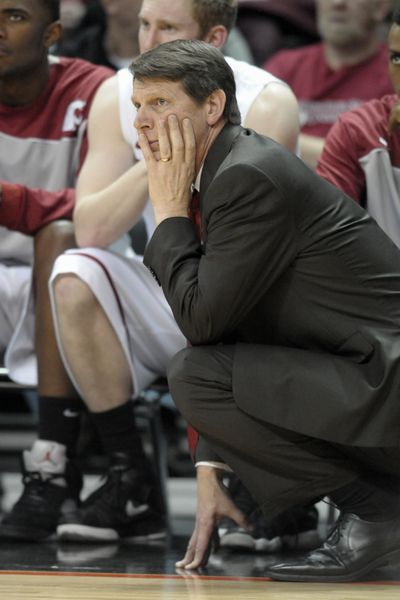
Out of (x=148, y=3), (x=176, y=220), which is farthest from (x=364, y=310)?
(x=148, y=3)

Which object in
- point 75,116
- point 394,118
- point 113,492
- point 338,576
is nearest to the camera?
point 338,576

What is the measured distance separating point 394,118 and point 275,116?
319mm

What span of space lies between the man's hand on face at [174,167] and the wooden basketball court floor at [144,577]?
764mm

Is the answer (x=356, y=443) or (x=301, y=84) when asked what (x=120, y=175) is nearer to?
(x=356, y=443)

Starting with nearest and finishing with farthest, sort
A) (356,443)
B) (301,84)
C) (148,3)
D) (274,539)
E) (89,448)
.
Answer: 1. (356,443)
2. (274,539)
3. (148,3)
4. (89,448)
5. (301,84)

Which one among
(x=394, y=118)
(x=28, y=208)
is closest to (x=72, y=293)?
(x=28, y=208)

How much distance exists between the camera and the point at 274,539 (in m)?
3.17

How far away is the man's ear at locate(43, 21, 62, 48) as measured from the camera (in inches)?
147

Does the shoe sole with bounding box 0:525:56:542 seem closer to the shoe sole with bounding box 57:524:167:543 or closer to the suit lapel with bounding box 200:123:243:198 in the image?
the shoe sole with bounding box 57:524:167:543

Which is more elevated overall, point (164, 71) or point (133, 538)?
point (164, 71)

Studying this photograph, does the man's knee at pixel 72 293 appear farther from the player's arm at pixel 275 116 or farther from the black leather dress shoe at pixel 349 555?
the black leather dress shoe at pixel 349 555

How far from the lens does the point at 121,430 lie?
3.33m

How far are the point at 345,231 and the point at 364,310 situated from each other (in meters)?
0.17

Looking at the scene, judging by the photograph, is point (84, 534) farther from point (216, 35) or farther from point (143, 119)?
point (216, 35)
